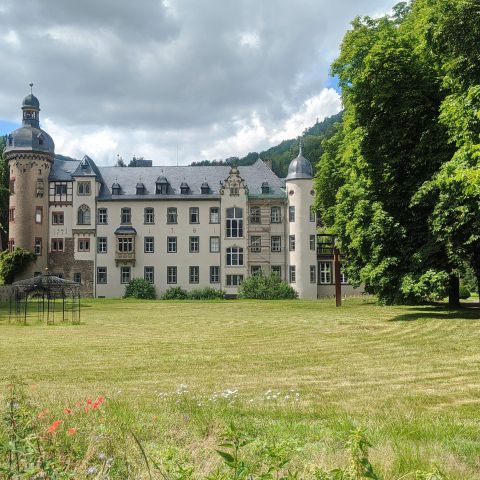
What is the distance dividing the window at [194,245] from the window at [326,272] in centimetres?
1280

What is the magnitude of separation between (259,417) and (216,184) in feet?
169

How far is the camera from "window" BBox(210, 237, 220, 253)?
5678 cm

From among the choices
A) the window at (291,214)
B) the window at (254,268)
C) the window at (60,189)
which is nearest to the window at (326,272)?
the window at (291,214)

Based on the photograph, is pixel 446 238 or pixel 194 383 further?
pixel 446 238

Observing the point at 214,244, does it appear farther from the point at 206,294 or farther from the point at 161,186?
the point at 161,186

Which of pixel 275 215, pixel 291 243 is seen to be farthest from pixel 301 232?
pixel 275 215

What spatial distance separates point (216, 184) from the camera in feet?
191

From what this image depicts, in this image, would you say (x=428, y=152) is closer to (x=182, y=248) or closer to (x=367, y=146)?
(x=367, y=146)

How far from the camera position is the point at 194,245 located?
5712 centimetres

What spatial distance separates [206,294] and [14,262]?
743 inches

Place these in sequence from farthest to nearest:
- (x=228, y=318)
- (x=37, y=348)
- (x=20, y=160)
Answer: (x=20, y=160) < (x=228, y=318) < (x=37, y=348)

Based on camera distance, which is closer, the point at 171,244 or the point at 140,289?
the point at 140,289

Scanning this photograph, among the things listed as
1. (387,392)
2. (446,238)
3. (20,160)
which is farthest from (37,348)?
(20,160)

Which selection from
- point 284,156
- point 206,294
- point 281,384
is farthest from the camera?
point 284,156
